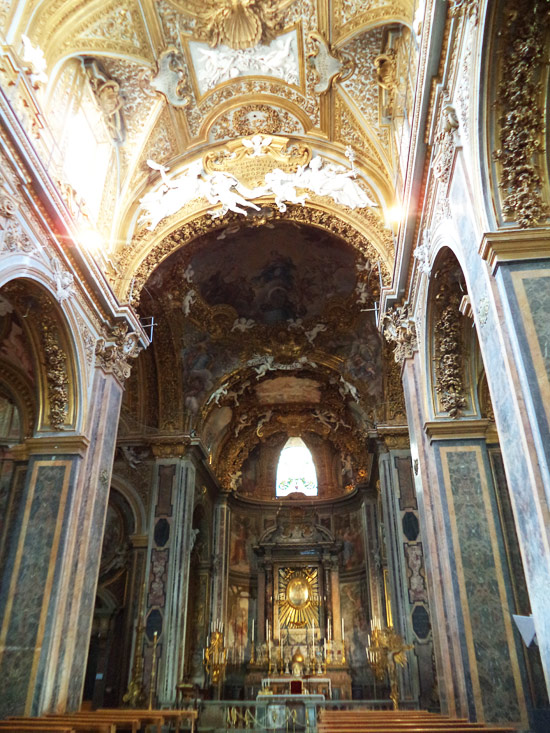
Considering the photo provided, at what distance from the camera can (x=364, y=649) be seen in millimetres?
20031

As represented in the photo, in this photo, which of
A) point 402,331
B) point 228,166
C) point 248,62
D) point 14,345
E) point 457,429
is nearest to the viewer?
point 457,429

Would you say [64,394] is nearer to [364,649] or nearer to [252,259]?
[252,259]

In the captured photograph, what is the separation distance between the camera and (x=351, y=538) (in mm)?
21969

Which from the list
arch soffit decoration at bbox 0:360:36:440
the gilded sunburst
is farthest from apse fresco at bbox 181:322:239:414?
the gilded sunburst

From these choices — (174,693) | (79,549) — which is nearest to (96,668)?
(174,693)

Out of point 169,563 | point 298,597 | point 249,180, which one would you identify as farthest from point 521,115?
point 298,597

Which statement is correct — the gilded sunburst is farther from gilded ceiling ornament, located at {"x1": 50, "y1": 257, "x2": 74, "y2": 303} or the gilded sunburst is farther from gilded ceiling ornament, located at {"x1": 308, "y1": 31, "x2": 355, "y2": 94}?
gilded ceiling ornament, located at {"x1": 308, "y1": 31, "x2": 355, "y2": 94}

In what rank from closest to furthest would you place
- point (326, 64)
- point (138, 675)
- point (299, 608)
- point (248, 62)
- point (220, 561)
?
1. point (326, 64)
2. point (248, 62)
3. point (138, 675)
4. point (220, 561)
5. point (299, 608)

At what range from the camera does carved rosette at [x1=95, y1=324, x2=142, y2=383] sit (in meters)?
11.7

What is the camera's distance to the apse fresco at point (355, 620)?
20031 millimetres

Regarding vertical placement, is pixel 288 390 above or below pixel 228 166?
below

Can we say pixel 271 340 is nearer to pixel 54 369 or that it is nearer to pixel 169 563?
pixel 169 563

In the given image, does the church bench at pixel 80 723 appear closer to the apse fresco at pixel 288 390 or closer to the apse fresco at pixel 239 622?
the apse fresco at pixel 239 622

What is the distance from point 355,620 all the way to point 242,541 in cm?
491
